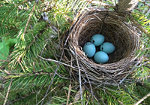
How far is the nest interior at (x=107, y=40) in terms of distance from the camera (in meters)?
0.81

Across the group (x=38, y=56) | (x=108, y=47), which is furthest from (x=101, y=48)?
(x=38, y=56)

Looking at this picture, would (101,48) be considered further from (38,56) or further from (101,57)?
(38,56)

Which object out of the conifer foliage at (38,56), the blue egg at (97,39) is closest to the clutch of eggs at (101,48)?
the blue egg at (97,39)

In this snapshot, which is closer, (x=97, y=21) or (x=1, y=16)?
(x=1, y=16)

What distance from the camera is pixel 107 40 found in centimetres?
121

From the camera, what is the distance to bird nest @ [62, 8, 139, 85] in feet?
2.58

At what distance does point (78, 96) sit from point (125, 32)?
0.62 meters

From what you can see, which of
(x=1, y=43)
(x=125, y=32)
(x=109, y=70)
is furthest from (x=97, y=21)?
(x=1, y=43)

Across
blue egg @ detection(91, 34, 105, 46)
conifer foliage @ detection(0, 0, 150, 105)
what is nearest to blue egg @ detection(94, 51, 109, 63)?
blue egg @ detection(91, 34, 105, 46)

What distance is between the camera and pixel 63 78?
26.8 inches

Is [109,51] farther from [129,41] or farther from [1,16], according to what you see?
[1,16]

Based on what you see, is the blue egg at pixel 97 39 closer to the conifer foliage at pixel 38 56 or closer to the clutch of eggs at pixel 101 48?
the clutch of eggs at pixel 101 48

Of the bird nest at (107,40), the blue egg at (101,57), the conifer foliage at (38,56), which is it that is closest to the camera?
the conifer foliage at (38,56)

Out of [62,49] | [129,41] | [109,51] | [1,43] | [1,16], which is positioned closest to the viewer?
[1,16]
